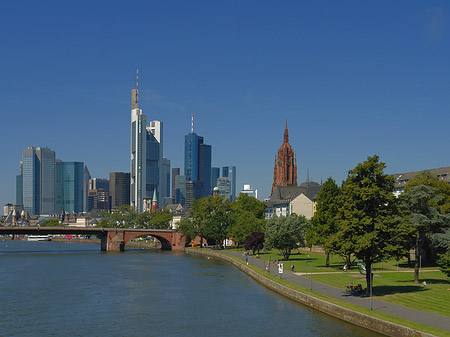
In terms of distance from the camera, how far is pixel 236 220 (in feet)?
475

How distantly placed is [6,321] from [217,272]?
4561 cm

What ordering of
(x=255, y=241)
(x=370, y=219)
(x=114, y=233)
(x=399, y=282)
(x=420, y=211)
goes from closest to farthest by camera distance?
(x=370, y=219), (x=399, y=282), (x=420, y=211), (x=255, y=241), (x=114, y=233)

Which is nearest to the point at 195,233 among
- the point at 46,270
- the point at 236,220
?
the point at 236,220

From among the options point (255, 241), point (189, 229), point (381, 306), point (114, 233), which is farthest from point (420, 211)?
point (114, 233)

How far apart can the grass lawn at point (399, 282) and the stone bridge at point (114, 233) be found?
279 feet

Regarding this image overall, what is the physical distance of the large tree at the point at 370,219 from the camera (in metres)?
51.9

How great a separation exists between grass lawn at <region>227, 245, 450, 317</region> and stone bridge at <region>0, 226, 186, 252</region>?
85046 mm

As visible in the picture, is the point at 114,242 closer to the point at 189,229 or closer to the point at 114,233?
the point at 114,233

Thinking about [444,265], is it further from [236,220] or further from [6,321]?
[236,220]

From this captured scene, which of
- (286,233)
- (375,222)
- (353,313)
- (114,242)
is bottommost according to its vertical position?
(114,242)

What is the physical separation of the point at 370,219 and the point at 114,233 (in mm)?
125220

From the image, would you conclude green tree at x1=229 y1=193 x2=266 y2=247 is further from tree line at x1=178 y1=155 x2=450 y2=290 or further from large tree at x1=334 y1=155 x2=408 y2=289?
large tree at x1=334 y1=155 x2=408 y2=289

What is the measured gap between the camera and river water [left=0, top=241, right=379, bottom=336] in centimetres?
4644

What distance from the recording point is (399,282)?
204ft
